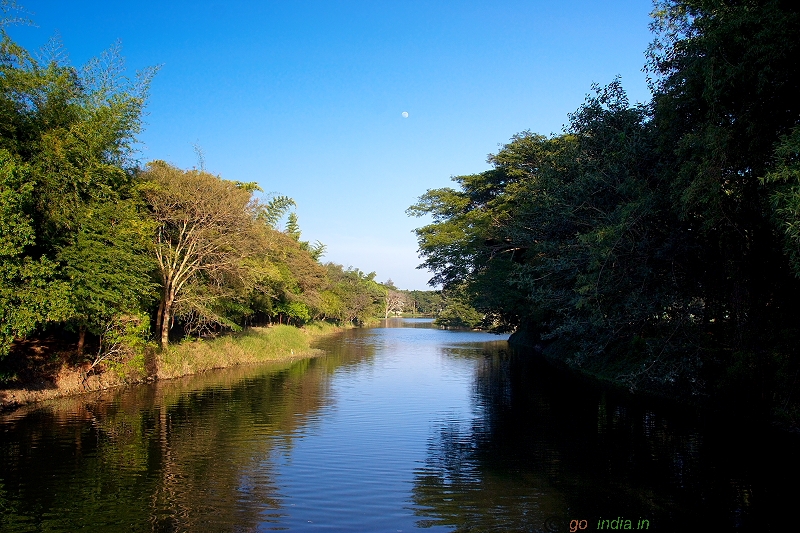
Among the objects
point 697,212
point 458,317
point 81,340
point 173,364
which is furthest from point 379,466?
point 458,317

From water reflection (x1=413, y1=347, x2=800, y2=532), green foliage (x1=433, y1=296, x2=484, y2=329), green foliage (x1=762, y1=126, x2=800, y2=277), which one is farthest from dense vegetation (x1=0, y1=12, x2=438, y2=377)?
green foliage (x1=433, y1=296, x2=484, y2=329)

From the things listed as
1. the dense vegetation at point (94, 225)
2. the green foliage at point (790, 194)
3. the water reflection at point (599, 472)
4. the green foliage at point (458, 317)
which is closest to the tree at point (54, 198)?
the dense vegetation at point (94, 225)

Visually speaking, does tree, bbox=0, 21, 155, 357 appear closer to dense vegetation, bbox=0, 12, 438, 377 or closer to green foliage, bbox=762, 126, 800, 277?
dense vegetation, bbox=0, 12, 438, 377

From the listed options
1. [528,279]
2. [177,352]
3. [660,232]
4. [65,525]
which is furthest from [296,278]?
[65,525]

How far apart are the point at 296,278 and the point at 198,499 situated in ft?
134

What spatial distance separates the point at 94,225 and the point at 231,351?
48.2ft

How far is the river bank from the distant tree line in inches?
48.1

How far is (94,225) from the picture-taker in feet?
60.7

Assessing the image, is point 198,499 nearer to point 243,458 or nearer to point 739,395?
point 243,458

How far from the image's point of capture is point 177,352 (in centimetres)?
2683

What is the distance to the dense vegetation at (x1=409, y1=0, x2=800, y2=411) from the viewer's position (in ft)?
34.8

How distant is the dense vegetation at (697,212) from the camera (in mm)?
10602

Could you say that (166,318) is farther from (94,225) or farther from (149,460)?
(149,460)

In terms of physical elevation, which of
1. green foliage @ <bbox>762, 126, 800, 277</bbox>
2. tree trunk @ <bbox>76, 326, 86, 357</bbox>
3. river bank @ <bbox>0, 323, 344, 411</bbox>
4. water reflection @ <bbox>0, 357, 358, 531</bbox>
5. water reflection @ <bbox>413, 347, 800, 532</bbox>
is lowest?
water reflection @ <bbox>413, 347, 800, 532</bbox>
